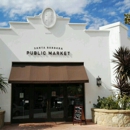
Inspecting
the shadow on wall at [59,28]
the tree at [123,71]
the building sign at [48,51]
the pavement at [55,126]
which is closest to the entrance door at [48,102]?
the pavement at [55,126]

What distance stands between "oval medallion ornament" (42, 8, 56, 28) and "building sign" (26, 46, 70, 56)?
1.69 meters

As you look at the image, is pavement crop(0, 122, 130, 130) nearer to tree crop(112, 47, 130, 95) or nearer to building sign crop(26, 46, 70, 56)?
tree crop(112, 47, 130, 95)

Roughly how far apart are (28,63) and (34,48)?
118 cm

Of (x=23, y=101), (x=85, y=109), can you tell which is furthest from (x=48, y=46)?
(x=85, y=109)

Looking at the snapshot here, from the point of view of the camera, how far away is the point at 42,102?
15.0 meters

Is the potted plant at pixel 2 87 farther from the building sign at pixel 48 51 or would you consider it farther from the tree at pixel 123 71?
the tree at pixel 123 71

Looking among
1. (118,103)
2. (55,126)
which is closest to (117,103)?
(118,103)

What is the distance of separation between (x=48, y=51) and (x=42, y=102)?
3.74 m

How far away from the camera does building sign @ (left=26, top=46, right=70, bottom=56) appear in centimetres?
1518

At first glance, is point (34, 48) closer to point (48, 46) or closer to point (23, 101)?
point (48, 46)

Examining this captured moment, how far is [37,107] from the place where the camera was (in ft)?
49.0

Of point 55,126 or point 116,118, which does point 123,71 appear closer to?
point 116,118

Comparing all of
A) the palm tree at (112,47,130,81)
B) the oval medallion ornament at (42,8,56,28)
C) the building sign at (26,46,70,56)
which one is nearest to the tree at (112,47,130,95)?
the palm tree at (112,47,130,81)

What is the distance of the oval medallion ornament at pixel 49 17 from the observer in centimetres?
1541
